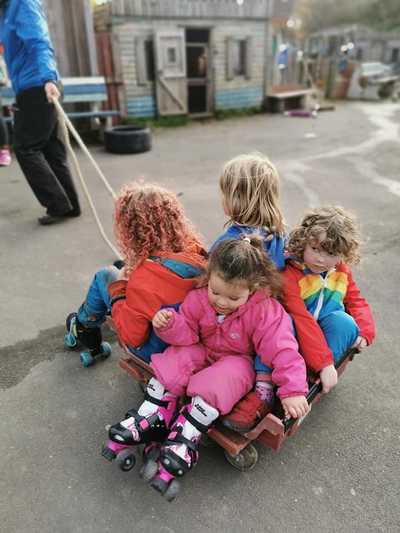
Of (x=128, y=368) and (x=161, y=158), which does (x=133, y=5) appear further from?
(x=128, y=368)

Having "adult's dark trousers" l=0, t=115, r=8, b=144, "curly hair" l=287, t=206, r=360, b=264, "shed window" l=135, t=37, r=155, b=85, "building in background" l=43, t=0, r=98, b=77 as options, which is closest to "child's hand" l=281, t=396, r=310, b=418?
"curly hair" l=287, t=206, r=360, b=264

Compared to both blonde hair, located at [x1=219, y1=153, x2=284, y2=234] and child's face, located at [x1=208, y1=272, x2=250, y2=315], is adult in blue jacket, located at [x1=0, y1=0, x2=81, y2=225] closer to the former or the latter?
blonde hair, located at [x1=219, y1=153, x2=284, y2=234]

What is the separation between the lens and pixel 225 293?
70.6 inches

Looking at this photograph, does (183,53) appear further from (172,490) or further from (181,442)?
(172,490)

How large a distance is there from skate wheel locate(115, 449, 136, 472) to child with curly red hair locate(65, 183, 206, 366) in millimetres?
448

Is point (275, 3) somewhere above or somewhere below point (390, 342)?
above

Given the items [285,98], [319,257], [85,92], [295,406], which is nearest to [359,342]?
[319,257]

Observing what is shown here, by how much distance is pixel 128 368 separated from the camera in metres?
2.14

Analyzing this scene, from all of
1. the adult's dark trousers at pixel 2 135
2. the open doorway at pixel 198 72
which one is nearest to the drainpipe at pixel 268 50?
the open doorway at pixel 198 72

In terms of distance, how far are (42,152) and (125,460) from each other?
3.58 meters

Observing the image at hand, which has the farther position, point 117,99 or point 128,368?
point 117,99

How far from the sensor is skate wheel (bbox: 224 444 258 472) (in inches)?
74.4

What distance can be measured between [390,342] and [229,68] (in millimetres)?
10591

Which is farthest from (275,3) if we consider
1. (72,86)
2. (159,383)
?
(159,383)
